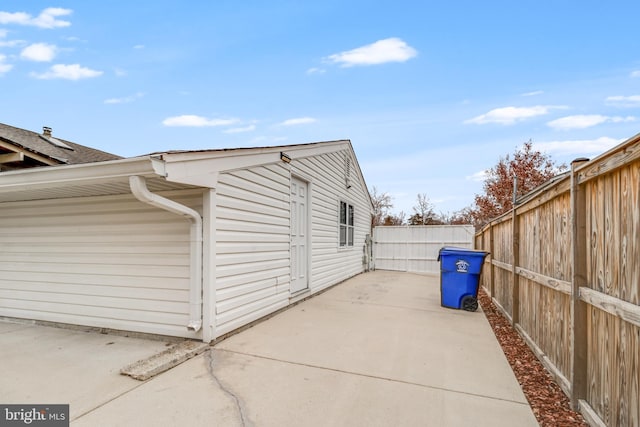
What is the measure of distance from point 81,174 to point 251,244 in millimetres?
2223

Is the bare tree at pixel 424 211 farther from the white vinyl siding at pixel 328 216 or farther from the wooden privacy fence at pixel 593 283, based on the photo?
the wooden privacy fence at pixel 593 283

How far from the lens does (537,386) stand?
298cm

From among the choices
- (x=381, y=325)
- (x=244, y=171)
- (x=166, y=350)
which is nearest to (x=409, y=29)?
(x=244, y=171)

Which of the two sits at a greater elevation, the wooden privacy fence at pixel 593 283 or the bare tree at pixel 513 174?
the bare tree at pixel 513 174

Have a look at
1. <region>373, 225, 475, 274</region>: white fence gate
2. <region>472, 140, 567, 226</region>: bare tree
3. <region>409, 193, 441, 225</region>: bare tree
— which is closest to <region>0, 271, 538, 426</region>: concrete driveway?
<region>373, 225, 475, 274</region>: white fence gate

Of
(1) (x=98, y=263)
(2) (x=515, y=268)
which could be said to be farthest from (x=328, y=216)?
(1) (x=98, y=263)

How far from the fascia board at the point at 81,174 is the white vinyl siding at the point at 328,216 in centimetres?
347

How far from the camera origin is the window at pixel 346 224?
9781 millimetres

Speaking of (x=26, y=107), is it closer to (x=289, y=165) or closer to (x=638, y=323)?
(x=289, y=165)

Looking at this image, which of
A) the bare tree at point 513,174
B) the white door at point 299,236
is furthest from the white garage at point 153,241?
the bare tree at point 513,174

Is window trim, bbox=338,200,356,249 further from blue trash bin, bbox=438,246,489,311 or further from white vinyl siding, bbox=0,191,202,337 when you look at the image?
white vinyl siding, bbox=0,191,202,337

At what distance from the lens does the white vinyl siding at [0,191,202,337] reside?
13.3ft

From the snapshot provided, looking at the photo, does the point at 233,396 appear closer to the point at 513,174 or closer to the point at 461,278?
the point at 461,278

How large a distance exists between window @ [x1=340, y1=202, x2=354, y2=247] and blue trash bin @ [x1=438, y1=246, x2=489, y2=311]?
3.81m
